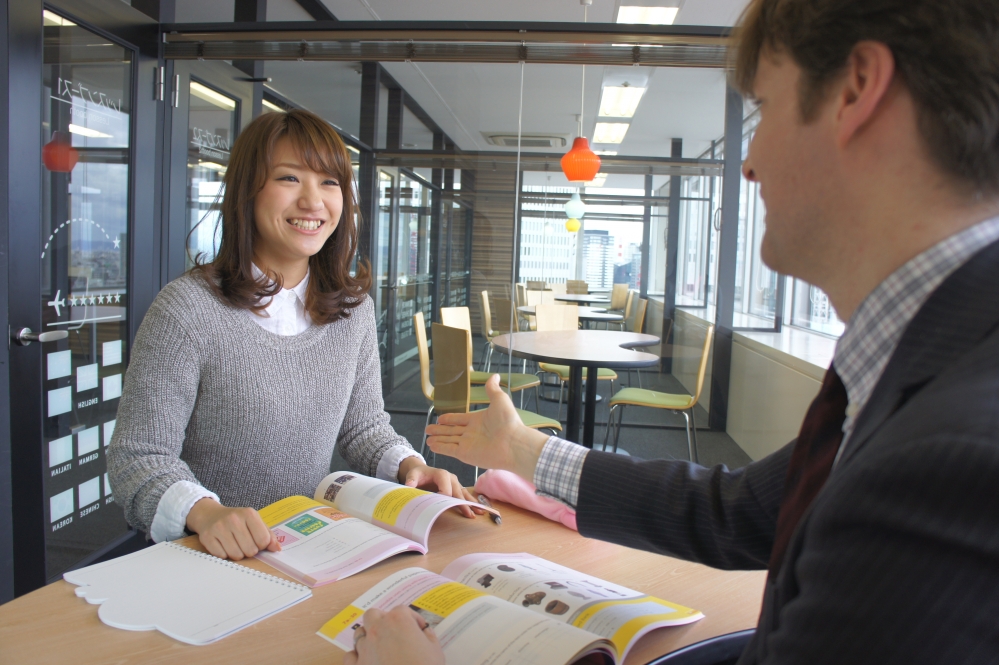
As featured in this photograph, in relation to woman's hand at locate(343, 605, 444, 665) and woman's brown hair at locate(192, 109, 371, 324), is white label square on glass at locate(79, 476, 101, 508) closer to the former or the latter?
woman's brown hair at locate(192, 109, 371, 324)

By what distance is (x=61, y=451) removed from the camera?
8.04 ft

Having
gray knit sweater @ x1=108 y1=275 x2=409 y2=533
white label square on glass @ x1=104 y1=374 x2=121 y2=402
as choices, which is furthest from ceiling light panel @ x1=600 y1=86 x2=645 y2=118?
white label square on glass @ x1=104 y1=374 x2=121 y2=402

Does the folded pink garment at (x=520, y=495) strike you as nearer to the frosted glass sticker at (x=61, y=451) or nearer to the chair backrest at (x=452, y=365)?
the frosted glass sticker at (x=61, y=451)

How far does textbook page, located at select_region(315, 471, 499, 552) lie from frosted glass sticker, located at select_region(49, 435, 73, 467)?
170cm

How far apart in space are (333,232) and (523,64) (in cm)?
189

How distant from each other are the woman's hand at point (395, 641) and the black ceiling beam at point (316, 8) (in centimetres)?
455

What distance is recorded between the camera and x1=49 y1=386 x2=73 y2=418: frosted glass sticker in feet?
7.81

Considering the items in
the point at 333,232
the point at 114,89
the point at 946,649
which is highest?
the point at 114,89

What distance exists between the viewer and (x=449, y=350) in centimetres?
348

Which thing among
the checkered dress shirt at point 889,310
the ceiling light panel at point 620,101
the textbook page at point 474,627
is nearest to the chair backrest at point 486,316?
the ceiling light panel at point 620,101

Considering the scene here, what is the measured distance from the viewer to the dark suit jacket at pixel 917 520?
1.29 feet

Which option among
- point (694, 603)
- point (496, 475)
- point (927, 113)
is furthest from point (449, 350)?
point (927, 113)

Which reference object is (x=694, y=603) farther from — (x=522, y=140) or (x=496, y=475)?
(x=522, y=140)

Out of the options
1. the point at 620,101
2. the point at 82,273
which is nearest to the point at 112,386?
the point at 82,273
